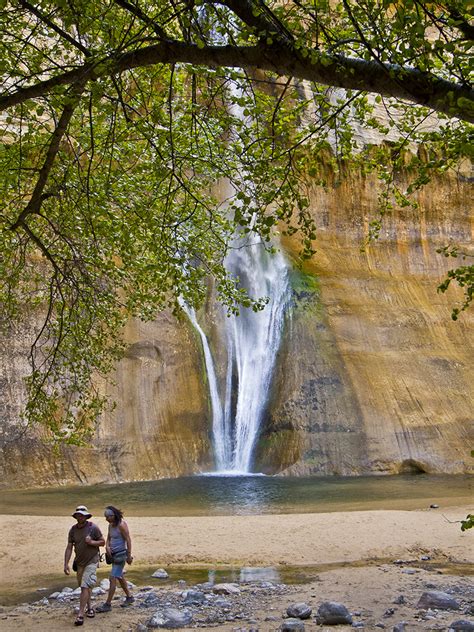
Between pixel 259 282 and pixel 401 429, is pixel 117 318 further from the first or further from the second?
pixel 259 282

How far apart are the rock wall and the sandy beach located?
929cm

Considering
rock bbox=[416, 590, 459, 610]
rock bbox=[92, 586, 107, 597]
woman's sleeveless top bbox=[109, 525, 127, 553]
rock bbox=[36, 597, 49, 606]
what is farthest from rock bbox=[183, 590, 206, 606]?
rock bbox=[416, 590, 459, 610]

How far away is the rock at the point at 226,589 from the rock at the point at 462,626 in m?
3.14

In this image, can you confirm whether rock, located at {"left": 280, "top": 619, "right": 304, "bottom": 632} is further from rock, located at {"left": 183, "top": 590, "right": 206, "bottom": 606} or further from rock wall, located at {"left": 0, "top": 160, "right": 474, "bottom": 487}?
rock wall, located at {"left": 0, "top": 160, "right": 474, "bottom": 487}

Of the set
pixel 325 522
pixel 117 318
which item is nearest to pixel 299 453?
pixel 325 522

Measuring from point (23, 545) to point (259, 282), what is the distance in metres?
19.8

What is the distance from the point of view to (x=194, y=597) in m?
8.77

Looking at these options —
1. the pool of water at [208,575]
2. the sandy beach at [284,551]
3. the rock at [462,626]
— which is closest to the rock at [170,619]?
the sandy beach at [284,551]

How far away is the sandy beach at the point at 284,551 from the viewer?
8180mm

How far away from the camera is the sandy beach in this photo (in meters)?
8.18

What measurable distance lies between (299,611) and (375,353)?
21.7 m

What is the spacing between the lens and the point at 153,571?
11.1 metres

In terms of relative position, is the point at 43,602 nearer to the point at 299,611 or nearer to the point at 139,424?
the point at 299,611

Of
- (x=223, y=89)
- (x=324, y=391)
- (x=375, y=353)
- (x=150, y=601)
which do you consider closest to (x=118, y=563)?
(x=150, y=601)
